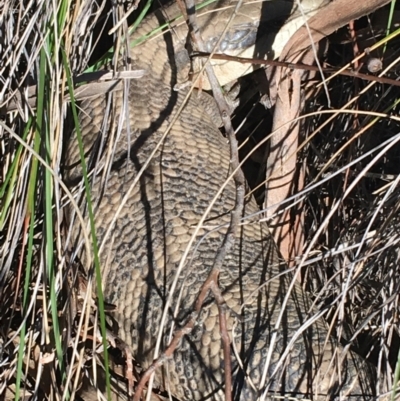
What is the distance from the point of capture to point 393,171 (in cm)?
235

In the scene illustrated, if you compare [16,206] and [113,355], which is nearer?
[16,206]

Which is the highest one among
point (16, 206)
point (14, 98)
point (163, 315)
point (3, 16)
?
point (3, 16)

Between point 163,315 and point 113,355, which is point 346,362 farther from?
point 113,355

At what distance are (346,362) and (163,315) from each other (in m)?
0.44

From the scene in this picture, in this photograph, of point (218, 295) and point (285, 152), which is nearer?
point (218, 295)

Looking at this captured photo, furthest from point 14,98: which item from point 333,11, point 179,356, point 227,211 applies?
point 333,11

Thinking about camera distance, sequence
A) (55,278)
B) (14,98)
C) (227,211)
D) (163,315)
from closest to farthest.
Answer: (163,315), (55,278), (14,98), (227,211)

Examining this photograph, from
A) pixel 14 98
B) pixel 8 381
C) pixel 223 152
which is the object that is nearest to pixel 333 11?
pixel 223 152

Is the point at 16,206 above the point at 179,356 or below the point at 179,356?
above

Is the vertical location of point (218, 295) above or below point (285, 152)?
below

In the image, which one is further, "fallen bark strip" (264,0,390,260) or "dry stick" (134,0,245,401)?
"fallen bark strip" (264,0,390,260)

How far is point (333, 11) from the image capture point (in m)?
2.10

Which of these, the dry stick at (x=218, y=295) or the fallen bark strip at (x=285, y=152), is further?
the fallen bark strip at (x=285, y=152)

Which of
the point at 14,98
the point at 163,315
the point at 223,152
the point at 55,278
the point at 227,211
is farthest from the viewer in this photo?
the point at 223,152
